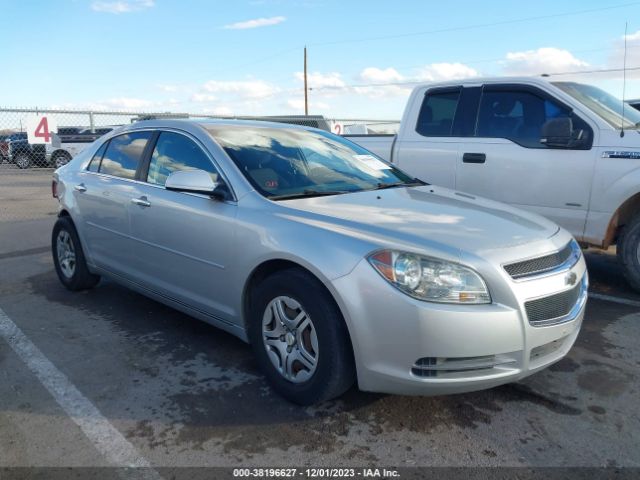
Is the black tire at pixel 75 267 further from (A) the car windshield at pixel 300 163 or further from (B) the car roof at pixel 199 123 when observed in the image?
(A) the car windshield at pixel 300 163

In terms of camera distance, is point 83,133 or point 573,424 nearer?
point 573,424

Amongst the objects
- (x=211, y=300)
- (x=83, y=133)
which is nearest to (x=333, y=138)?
(x=211, y=300)

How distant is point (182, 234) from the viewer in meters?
3.86

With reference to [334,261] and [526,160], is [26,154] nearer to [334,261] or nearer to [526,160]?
[526,160]

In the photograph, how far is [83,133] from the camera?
69.5ft

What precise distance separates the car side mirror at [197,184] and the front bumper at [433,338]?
1178 mm

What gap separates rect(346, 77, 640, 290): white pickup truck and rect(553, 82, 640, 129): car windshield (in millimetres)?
16

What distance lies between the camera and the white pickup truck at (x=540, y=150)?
16.7ft

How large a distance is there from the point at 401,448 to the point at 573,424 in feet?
3.17

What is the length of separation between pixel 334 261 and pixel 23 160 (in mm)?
24919

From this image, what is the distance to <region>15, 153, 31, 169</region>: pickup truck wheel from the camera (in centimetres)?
2378

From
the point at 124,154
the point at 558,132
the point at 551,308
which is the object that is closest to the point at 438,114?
the point at 558,132

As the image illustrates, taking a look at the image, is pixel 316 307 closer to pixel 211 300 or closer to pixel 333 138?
pixel 211 300

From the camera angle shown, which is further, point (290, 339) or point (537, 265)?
point (290, 339)
